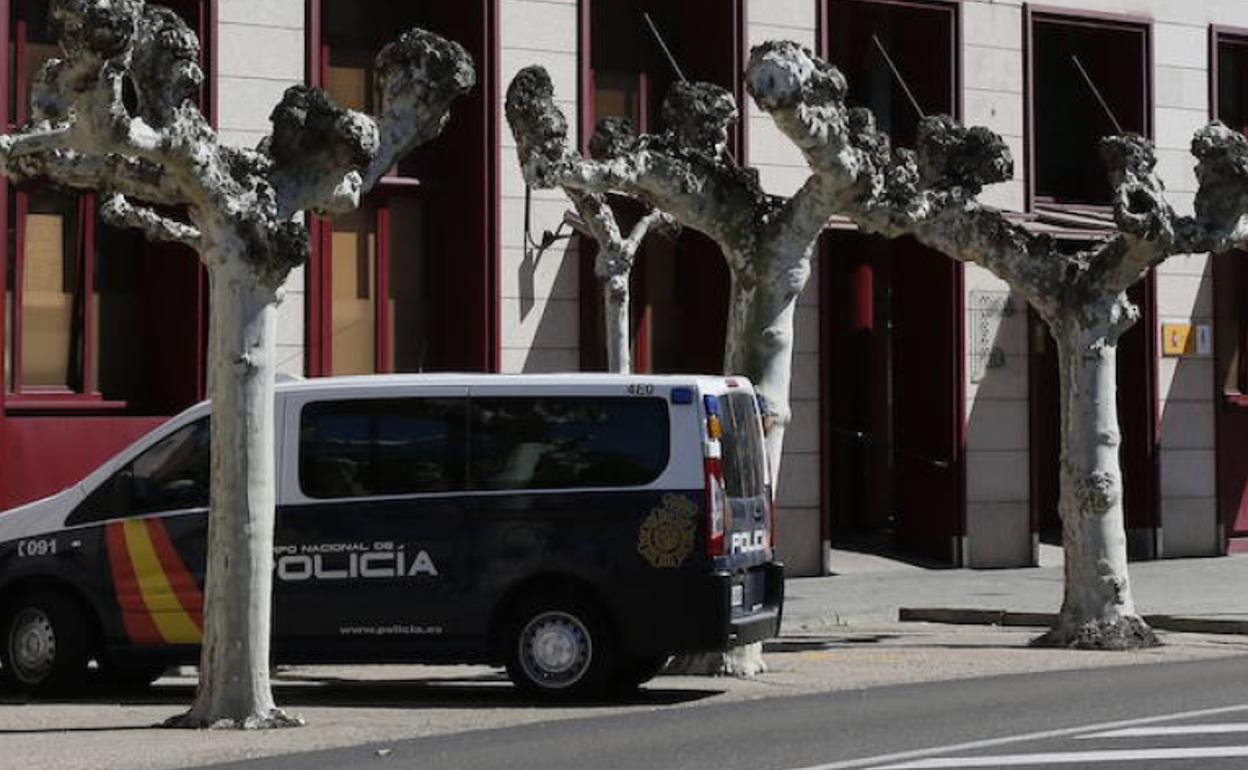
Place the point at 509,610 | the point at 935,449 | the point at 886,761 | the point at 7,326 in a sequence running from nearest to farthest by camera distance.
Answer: the point at 886,761 → the point at 509,610 → the point at 7,326 → the point at 935,449

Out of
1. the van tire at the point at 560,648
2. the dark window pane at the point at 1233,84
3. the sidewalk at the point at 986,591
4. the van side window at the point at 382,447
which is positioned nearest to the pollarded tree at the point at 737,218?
the van side window at the point at 382,447

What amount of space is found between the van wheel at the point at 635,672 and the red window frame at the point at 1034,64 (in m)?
15.1

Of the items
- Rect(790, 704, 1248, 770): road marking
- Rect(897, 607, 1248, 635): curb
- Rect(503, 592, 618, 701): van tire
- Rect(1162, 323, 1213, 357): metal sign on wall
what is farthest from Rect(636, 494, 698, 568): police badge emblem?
Rect(1162, 323, 1213, 357): metal sign on wall

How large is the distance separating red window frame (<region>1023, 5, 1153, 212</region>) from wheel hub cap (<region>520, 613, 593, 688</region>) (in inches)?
618

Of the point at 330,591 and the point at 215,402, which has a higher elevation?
the point at 215,402

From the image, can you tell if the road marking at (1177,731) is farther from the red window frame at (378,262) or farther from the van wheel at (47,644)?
the red window frame at (378,262)

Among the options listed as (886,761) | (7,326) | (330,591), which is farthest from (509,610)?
(7,326)

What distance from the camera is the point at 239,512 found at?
1440 centimetres

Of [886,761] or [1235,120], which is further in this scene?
[1235,120]

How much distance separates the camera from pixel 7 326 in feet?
79.8

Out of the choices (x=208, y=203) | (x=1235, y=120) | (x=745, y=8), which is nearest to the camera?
(x=208, y=203)

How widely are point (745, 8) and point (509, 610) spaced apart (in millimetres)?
13385

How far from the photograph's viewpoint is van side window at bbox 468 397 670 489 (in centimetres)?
1600

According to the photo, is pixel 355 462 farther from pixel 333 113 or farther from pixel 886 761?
pixel 886 761
